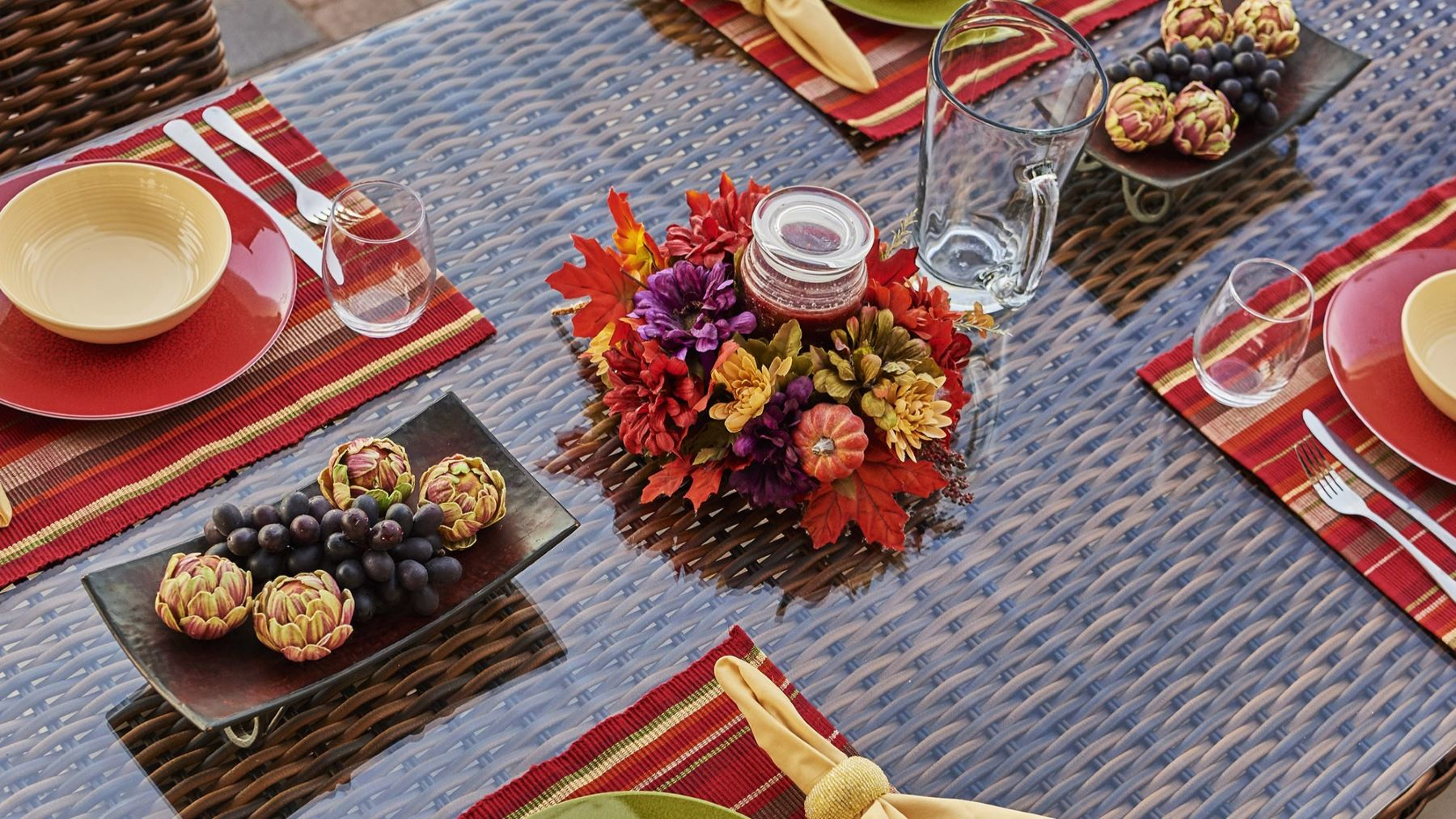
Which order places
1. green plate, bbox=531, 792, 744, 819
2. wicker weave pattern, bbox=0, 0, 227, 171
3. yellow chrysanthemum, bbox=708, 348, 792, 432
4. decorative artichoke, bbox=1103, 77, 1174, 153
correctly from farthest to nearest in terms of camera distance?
wicker weave pattern, bbox=0, 0, 227, 171
decorative artichoke, bbox=1103, 77, 1174, 153
yellow chrysanthemum, bbox=708, 348, 792, 432
green plate, bbox=531, 792, 744, 819

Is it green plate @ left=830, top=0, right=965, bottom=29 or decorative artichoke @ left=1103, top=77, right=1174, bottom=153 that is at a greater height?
decorative artichoke @ left=1103, top=77, right=1174, bottom=153

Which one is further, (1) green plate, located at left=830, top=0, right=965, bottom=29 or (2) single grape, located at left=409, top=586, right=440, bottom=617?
Answer: (1) green plate, located at left=830, top=0, right=965, bottom=29

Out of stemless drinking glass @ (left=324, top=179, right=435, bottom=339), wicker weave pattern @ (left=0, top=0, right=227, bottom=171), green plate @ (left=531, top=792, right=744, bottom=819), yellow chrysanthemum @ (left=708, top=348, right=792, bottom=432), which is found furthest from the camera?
wicker weave pattern @ (left=0, top=0, right=227, bottom=171)

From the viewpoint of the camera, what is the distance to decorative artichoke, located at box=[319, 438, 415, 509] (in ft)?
2.71

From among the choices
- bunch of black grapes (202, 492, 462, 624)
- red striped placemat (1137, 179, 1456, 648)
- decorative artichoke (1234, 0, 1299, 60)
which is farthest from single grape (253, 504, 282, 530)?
decorative artichoke (1234, 0, 1299, 60)

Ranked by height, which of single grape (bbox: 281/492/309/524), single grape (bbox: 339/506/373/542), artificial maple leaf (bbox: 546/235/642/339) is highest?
artificial maple leaf (bbox: 546/235/642/339)

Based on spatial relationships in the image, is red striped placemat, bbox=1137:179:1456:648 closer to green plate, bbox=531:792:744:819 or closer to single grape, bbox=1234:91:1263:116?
single grape, bbox=1234:91:1263:116

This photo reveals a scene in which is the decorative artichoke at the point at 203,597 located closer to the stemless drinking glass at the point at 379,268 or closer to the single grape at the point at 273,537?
the single grape at the point at 273,537

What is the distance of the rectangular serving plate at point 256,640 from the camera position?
76 cm

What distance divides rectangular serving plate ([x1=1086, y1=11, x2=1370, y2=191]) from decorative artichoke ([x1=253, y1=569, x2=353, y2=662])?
28.8 inches

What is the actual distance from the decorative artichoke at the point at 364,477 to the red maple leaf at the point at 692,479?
167 millimetres

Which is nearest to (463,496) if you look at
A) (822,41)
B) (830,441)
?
(830,441)

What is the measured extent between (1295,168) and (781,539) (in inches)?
25.1

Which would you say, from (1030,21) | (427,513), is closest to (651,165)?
(1030,21)
